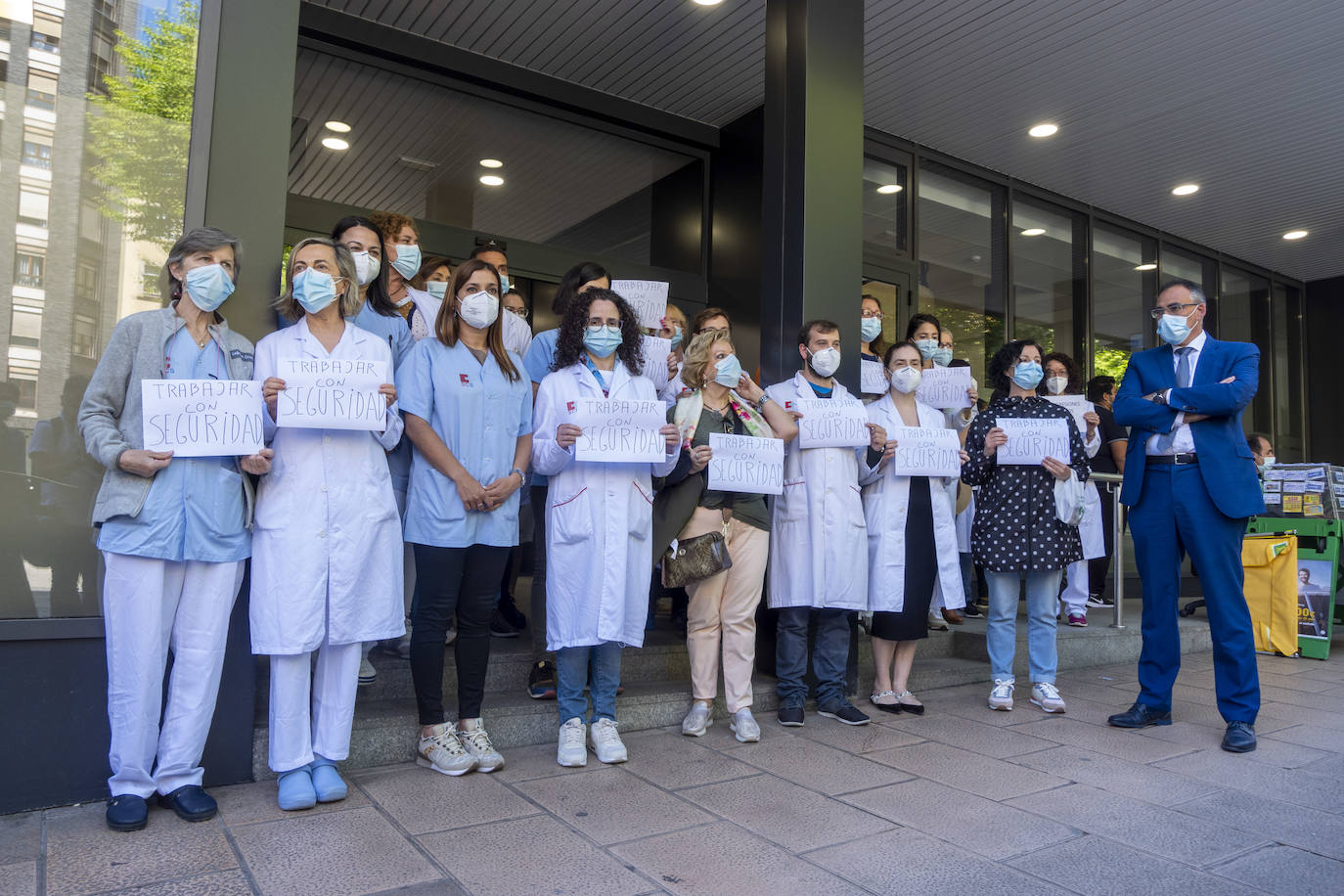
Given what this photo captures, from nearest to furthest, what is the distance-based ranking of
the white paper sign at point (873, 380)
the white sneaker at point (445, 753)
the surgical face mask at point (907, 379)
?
the white sneaker at point (445, 753), the surgical face mask at point (907, 379), the white paper sign at point (873, 380)

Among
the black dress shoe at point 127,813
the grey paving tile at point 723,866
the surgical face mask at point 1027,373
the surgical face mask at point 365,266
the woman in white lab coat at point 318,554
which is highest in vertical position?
the surgical face mask at point 365,266

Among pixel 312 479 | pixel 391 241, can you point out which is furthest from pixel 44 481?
pixel 391 241

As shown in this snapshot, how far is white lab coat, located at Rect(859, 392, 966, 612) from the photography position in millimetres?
4391

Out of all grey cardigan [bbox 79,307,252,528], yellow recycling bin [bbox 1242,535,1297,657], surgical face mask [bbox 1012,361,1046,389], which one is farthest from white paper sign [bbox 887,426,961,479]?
yellow recycling bin [bbox 1242,535,1297,657]

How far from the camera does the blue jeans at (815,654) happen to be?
14.3 ft

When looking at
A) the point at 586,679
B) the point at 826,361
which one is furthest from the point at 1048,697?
the point at 586,679

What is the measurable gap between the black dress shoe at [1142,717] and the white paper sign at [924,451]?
1.46 metres

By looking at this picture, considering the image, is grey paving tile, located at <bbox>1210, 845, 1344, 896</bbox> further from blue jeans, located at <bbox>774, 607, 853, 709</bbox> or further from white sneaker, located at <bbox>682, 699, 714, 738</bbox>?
white sneaker, located at <bbox>682, 699, 714, 738</bbox>

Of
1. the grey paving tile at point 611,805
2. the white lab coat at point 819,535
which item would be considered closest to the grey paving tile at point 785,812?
the grey paving tile at point 611,805

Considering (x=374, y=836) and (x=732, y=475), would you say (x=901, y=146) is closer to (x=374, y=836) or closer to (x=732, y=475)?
(x=732, y=475)

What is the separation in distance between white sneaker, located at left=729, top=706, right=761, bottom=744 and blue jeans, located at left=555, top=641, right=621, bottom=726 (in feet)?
2.04

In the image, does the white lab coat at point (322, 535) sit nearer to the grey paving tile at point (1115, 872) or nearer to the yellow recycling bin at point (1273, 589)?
the grey paving tile at point (1115, 872)

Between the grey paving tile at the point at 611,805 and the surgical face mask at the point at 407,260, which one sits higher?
the surgical face mask at the point at 407,260

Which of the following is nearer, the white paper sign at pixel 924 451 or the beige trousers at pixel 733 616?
the beige trousers at pixel 733 616
